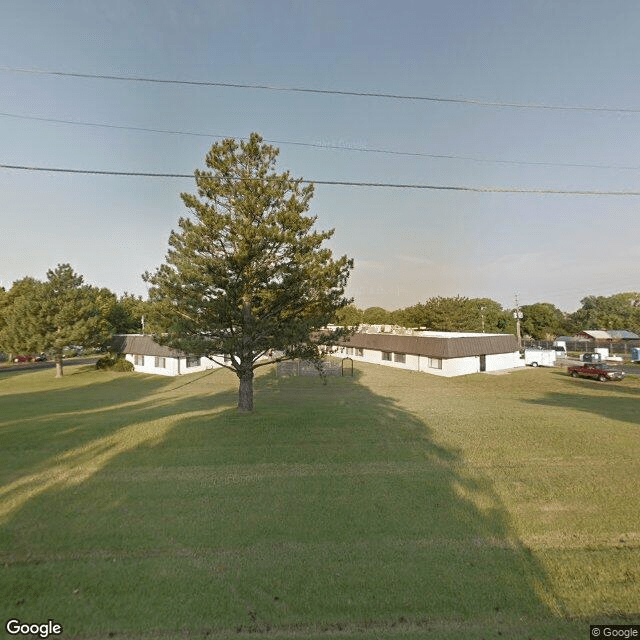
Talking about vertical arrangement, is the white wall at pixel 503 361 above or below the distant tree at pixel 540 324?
below

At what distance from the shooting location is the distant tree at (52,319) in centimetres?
3522

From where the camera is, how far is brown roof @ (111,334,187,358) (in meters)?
37.3

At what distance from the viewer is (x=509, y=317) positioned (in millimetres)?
91500

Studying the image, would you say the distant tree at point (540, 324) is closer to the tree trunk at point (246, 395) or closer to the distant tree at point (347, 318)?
the distant tree at point (347, 318)

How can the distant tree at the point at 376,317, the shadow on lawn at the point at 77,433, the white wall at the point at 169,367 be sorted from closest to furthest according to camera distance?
the shadow on lawn at the point at 77,433 < the white wall at the point at 169,367 < the distant tree at the point at 376,317

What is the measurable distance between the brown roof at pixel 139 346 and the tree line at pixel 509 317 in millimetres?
29288

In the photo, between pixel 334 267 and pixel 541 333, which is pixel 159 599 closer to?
pixel 334 267

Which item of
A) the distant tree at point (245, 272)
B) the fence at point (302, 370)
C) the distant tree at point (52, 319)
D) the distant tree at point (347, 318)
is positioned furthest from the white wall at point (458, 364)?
the distant tree at point (52, 319)

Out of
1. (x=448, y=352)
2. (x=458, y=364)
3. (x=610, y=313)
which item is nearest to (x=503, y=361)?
(x=458, y=364)

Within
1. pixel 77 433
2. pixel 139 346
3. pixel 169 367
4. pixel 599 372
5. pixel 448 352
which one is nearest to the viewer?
pixel 77 433

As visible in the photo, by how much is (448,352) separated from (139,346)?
34.1m

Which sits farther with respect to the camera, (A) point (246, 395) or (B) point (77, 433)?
(A) point (246, 395)

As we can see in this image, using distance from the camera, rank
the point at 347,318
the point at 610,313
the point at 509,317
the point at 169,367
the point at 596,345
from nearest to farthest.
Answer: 1. the point at 169,367
2. the point at 596,345
3. the point at 347,318
4. the point at 509,317
5. the point at 610,313

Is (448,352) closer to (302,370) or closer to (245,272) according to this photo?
(302,370)
